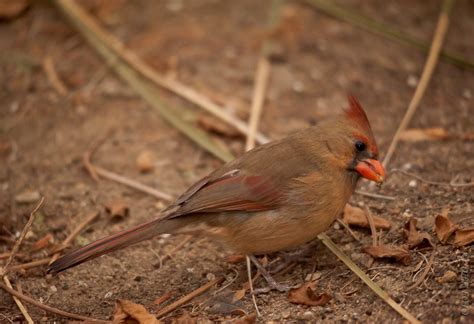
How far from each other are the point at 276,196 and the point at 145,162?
1.66 metres

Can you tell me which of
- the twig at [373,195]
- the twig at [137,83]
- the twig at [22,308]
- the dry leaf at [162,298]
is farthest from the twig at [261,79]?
the twig at [22,308]

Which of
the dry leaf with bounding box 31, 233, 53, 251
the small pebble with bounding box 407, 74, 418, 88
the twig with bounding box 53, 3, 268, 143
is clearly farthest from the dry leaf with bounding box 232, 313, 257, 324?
the small pebble with bounding box 407, 74, 418, 88

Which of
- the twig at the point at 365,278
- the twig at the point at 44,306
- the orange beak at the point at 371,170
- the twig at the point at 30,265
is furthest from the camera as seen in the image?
the twig at the point at 30,265

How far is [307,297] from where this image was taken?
3627 mm

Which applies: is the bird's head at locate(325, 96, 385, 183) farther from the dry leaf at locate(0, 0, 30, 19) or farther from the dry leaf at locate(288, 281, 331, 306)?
the dry leaf at locate(0, 0, 30, 19)

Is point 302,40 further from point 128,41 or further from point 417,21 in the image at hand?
point 128,41

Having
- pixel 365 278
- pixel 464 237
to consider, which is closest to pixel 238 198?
pixel 365 278

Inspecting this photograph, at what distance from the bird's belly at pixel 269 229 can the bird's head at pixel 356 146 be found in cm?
32

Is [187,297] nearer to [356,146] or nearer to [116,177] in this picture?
[356,146]

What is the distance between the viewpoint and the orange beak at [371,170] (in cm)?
390

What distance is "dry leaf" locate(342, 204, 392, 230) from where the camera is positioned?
4.09 m

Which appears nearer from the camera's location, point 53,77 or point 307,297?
point 307,297

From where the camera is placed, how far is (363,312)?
3.47 m

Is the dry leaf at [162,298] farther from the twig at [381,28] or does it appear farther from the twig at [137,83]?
the twig at [381,28]
